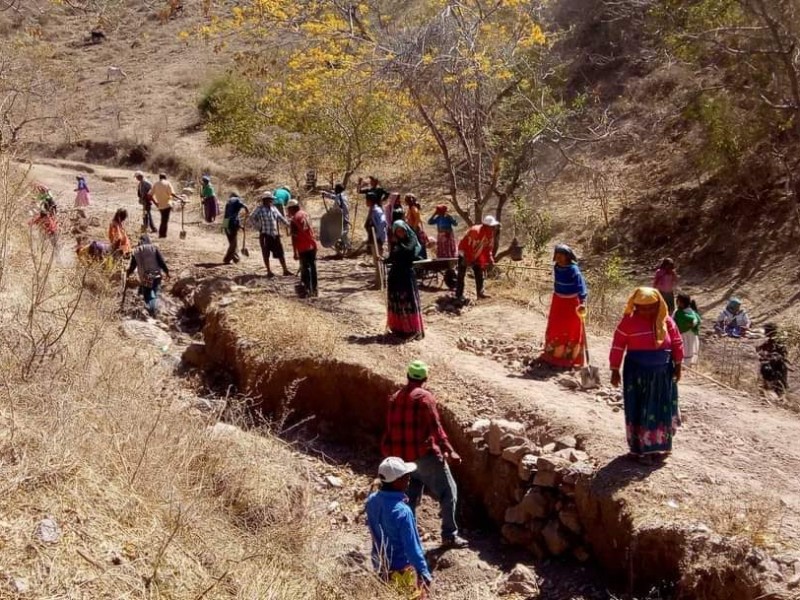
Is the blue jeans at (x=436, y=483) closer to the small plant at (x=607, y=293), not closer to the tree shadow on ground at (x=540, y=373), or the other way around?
the tree shadow on ground at (x=540, y=373)

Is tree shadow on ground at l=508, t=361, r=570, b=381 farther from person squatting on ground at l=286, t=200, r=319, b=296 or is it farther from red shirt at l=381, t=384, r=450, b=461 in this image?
person squatting on ground at l=286, t=200, r=319, b=296

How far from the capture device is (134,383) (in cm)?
674

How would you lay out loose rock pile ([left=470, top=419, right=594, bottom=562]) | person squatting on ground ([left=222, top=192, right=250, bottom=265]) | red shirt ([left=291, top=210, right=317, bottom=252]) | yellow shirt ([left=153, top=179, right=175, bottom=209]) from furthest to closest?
yellow shirt ([left=153, top=179, right=175, bottom=209]) → person squatting on ground ([left=222, top=192, right=250, bottom=265]) → red shirt ([left=291, top=210, right=317, bottom=252]) → loose rock pile ([left=470, top=419, right=594, bottom=562])

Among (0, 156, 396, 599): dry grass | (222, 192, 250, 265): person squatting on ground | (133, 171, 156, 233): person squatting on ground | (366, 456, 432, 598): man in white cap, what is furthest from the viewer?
(133, 171, 156, 233): person squatting on ground

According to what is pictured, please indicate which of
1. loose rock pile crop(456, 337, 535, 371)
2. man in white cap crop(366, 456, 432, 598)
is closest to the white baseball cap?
man in white cap crop(366, 456, 432, 598)

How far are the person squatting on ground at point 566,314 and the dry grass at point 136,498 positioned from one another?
2988 millimetres

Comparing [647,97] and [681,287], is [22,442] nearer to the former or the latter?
[681,287]

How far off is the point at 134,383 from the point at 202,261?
24.2ft

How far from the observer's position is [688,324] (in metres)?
9.09

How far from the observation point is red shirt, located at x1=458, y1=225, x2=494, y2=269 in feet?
34.3

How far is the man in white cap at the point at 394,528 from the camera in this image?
5.00 metres

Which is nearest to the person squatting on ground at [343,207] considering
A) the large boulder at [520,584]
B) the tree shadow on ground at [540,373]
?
the tree shadow on ground at [540,373]

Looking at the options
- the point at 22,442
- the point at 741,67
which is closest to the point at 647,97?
the point at 741,67

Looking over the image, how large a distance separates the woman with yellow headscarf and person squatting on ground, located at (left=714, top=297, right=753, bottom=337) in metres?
7.27
